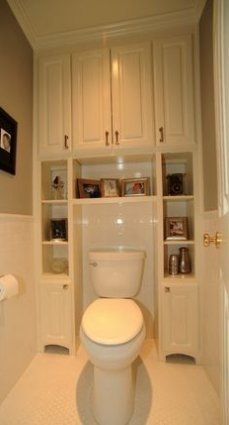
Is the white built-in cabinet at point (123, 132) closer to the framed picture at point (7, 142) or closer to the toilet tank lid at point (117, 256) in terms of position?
the toilet tank lid at point (117, 256)

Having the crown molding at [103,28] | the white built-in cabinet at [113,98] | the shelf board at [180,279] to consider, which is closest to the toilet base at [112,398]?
the shelf board at [180,279]

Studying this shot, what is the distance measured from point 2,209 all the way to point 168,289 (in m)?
1.20

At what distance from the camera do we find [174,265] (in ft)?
5.75

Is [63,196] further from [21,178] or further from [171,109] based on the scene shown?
[171,109]

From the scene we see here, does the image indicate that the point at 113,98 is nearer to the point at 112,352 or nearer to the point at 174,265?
the point at 174,265

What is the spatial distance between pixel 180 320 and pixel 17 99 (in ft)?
6.10

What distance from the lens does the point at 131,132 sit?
1650 millimetres

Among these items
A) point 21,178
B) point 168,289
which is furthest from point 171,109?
point 168,289

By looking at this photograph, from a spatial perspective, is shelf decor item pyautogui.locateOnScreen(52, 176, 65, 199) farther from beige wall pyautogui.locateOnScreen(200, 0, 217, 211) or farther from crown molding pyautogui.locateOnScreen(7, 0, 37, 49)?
beige wall pyautogui.locateOnScreen(200, 0, 217, 211)

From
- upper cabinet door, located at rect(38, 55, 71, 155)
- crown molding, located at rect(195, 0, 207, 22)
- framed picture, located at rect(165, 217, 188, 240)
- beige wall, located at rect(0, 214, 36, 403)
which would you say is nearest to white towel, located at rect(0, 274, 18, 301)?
beige wall, located at rect(0, 214, 36, 403)

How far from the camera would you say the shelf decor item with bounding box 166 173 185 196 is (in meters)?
1.78

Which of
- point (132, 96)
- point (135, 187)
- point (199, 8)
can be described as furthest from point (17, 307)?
point (199, 8)

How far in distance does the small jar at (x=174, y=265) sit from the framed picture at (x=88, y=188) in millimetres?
755

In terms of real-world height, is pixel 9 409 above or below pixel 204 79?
below
